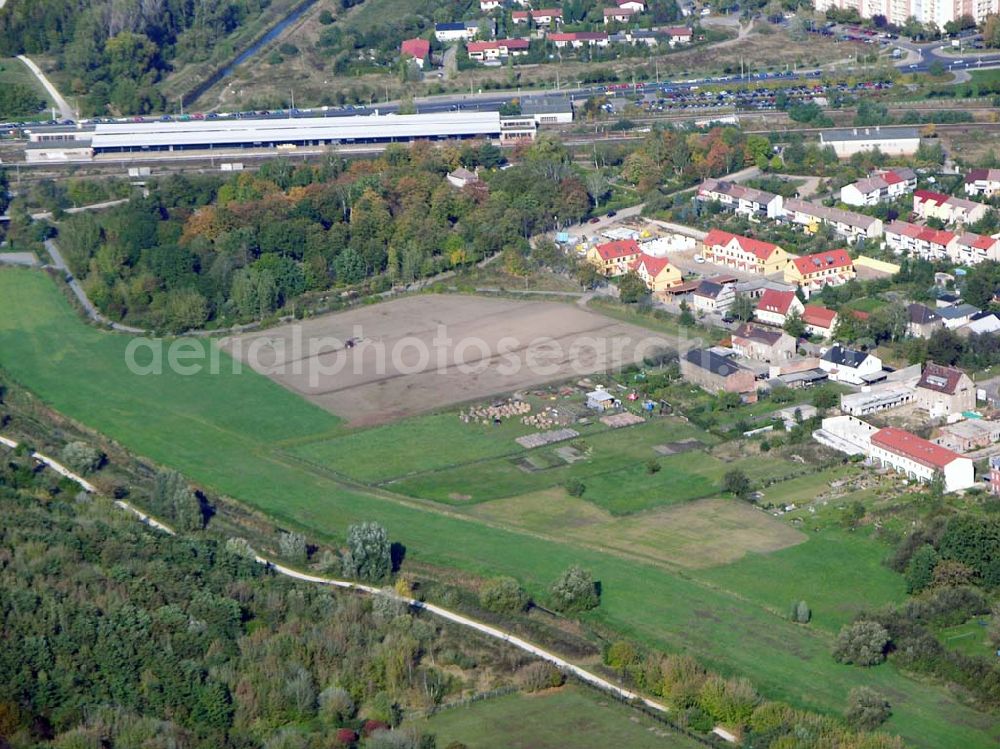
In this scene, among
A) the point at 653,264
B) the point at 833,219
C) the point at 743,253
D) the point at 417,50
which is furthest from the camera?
the point at 417,50

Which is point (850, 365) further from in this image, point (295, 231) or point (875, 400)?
point (295, 231)

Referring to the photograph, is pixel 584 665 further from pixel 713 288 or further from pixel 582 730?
pixel 713 288

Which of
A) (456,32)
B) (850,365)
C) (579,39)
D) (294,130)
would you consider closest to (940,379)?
(850,365)

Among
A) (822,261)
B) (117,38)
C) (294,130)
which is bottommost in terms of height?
(822,261)

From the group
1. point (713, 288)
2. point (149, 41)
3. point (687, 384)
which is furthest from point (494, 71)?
point (687, 384)

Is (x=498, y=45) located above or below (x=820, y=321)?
above

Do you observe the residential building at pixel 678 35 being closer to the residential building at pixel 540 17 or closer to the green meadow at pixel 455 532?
the residential building at pixel 540 17

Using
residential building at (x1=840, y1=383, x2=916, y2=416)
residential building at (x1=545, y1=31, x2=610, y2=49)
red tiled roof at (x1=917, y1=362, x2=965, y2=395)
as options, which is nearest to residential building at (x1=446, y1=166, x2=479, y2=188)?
residential building at (x1=545, y1=31, x2=610, y2=49)
